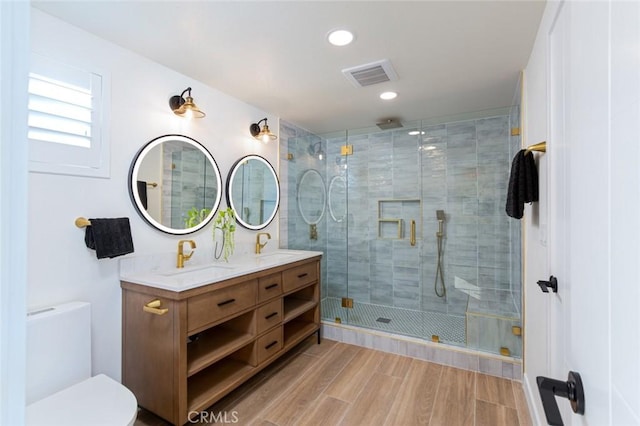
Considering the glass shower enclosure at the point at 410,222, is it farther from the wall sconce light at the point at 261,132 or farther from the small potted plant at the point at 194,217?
the small potted plant at the point at 194,217

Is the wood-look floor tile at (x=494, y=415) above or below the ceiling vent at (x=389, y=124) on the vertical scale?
below

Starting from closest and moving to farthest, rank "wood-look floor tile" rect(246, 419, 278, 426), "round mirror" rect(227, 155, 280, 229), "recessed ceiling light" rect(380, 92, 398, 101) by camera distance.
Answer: "wood-look floor tile" rect(246, 419, 278, 426)
"recessed ceiling light" rect(380, 92, 398, 101)
"round mirror" rect(227, 155, 280, 229)

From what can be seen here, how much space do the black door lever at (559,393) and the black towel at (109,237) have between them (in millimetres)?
1948

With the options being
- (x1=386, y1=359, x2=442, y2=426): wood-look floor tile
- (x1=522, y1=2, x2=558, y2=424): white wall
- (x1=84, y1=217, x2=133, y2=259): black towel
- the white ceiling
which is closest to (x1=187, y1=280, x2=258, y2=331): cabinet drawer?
(x1=84, y1=217, x2=133, y2=259): black towel

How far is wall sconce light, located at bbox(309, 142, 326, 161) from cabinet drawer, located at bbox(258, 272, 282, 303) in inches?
71.1

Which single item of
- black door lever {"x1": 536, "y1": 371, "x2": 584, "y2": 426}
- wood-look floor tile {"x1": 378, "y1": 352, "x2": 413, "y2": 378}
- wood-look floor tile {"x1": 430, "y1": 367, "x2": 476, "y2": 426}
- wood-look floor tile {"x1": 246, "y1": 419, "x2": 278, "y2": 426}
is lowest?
wood-look floor tile {"x1": 378, "y1": 352, "x2": 413, "y2": 378}

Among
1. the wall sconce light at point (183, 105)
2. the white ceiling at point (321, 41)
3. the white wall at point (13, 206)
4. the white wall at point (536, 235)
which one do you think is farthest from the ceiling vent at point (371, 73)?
the white wall at point (13, 206)

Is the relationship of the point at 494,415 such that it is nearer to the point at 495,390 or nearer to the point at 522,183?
the point at 495,390

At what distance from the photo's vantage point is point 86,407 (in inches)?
49.4

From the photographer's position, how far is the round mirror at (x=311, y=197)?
11.5 feet

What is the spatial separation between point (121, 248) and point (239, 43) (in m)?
1.41

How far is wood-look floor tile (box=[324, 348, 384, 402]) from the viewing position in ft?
6.91

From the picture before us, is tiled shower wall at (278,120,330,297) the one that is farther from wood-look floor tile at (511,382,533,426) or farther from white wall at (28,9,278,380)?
wood-look floor tile at (511,382,533,426)

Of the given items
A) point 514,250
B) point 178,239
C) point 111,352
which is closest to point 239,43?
point 178,239
